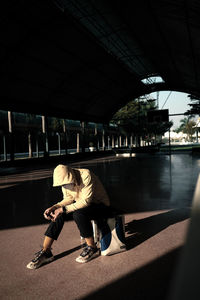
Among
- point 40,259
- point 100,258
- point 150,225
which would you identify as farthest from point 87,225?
point 150,225

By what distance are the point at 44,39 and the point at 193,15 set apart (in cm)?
761

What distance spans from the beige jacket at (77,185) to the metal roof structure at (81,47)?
7773 millimetres

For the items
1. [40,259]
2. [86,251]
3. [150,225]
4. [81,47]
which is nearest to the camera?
[40,259]

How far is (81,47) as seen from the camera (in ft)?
46.3

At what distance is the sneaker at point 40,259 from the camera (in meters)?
3.00

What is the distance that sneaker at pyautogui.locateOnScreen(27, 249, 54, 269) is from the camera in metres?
3.00

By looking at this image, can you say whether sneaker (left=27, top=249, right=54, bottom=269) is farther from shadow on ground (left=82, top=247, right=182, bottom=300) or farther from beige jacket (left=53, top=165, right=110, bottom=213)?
shadow on ground (left=82, top=247, right=182, bottom=300)

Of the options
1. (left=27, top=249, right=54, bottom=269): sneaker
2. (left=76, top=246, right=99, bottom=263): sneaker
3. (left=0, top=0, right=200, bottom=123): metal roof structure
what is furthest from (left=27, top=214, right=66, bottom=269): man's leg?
(left=0, top=0, right=200, bottom=123): metal roof structure

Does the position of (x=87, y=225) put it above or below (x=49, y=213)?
below

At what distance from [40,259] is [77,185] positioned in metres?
1.12

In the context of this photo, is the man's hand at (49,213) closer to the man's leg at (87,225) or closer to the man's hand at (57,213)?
the man's hand at (57,213)

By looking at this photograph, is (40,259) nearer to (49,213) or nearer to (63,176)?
(49,213)

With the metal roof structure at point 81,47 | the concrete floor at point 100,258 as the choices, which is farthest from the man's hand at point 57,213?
the metal roof structure at point 81,47

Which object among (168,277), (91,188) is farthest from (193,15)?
(168,277)
